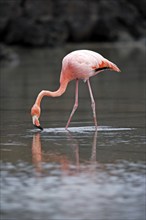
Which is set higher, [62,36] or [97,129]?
[62,36]

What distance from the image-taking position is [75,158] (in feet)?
33.8

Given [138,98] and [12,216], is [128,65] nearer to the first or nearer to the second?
[138,98]

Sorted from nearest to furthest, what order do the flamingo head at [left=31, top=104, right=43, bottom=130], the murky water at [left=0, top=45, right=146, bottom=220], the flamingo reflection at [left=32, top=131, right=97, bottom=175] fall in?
the murky water at [left=0, top=45, right=146, bottom=220], the flamingo reflection at [left=32, top=131, right=97, bottom=175], the flamingo head at [left=31, top=104, right=43, bottom=130]

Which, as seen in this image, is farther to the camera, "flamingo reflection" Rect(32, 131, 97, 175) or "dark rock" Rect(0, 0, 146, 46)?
"dark rock" Rect(0, 0, 146, 46)

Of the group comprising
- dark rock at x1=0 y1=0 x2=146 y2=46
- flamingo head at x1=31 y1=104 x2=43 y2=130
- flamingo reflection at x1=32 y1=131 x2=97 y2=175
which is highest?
dark rock at x1=0 y1=0 x2=146 y2=46

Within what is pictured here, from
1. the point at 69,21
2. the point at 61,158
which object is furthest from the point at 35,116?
the point at 69,21

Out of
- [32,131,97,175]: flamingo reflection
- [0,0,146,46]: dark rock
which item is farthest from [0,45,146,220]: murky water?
[0,0,146,46]: dark rock

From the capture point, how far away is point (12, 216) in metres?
7.50

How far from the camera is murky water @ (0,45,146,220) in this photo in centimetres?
782

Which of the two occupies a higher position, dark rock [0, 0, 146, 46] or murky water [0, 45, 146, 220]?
dark rock [0, 0, 146, 46]

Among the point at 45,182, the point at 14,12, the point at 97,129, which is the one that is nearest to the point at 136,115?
the point at 97,129

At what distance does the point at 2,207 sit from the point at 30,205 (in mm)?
241

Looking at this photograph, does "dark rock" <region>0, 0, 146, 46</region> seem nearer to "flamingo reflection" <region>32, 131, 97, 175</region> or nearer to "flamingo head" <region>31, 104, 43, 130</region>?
"flamingo head" <region>31, 104, 43, 130</region>

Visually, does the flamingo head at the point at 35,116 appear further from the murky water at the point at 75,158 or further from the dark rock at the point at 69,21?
the dark rock at the point at 69,21
